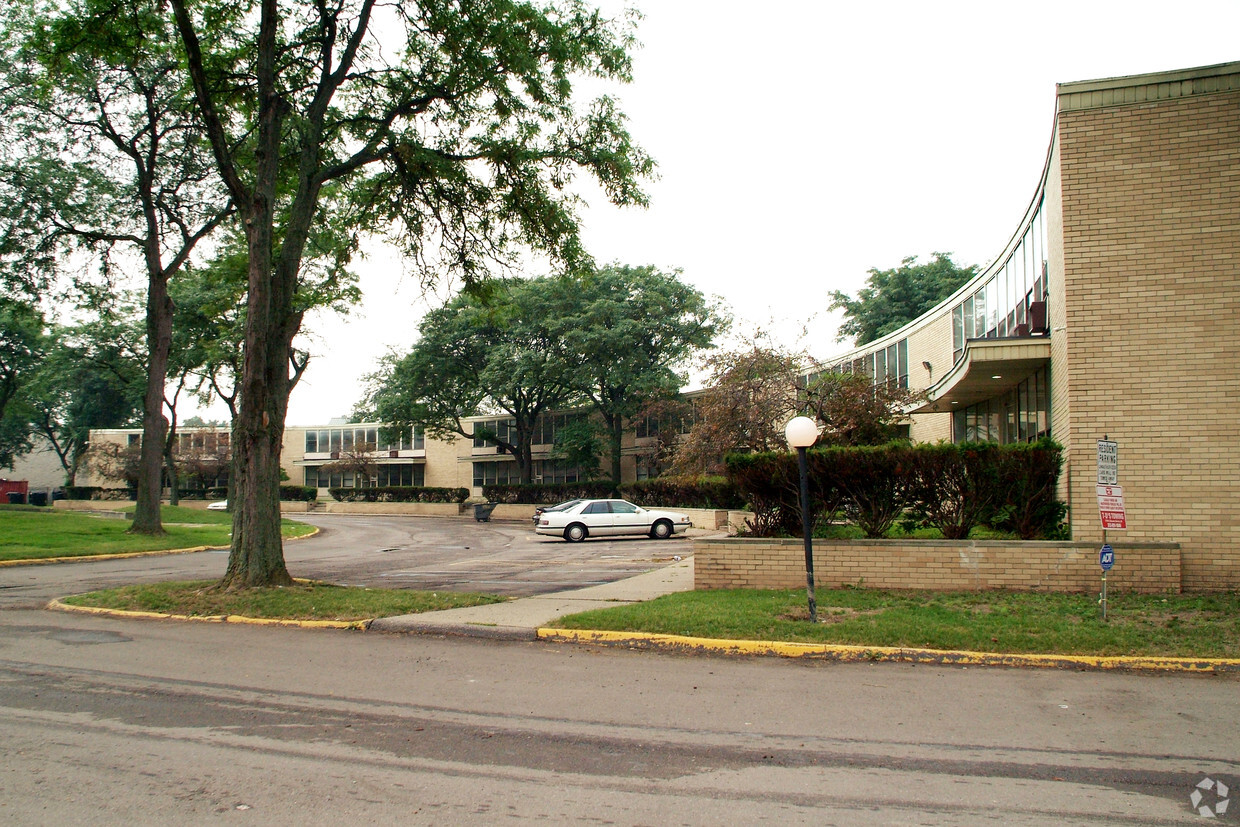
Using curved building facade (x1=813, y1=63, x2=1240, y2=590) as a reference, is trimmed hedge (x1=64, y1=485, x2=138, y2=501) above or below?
below

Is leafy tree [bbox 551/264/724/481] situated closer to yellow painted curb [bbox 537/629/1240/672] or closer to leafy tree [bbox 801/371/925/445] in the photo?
leafy tree [bbox 801/371/925/445]

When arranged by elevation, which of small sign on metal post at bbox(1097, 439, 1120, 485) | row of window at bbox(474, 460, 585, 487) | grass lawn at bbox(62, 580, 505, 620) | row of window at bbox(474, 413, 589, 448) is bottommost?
grass lawn at bbox(62, 580, 505, 620)

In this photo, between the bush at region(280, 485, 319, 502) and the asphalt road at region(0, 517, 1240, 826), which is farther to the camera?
the bush at region(280, 485, 319, 502)

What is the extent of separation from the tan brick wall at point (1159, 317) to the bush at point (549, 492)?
36110 millimetres

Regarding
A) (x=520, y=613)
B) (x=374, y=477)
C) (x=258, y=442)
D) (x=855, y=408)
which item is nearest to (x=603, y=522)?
(x=855, y=408)

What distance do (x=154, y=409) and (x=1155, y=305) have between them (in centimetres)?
2709

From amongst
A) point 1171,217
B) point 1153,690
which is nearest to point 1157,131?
point 1171,217

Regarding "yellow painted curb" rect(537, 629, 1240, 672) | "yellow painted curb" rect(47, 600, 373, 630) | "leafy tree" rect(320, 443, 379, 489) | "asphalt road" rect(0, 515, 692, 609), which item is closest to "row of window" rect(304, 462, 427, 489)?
"leafy tree" rect(320, 443, 379, 489)

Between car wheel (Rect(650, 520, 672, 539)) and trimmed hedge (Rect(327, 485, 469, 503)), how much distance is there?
30715mm

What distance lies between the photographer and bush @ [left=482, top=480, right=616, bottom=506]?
160 ft

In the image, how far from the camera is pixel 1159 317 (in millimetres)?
12023

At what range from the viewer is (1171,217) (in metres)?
12.1

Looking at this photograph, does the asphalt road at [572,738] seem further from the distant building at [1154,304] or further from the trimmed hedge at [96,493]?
the trimmed hedge at [96,493]

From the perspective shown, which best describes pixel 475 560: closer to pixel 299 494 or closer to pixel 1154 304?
pixel 1154 304
